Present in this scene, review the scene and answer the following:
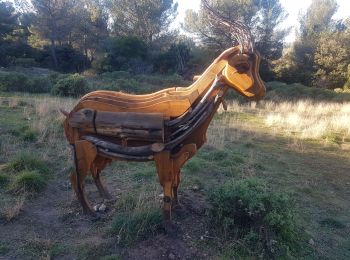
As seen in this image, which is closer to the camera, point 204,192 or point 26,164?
point 204,192

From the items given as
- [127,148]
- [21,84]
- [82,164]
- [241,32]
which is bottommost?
[82,164]

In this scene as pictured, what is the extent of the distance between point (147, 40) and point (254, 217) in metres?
39.3

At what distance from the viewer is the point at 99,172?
545 cm

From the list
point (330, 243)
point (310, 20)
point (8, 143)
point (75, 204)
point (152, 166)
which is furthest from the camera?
point (310, 20)

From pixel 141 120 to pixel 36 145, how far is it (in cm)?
484

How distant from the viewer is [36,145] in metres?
→ 8.19

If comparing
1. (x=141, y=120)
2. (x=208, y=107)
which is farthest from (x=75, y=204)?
(x=208, y=107)

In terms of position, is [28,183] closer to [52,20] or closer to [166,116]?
[166,116]

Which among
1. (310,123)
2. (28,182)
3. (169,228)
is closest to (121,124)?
(169,228)

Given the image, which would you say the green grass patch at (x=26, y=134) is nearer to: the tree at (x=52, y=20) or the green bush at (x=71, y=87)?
the green bush at (x=71, y=87)

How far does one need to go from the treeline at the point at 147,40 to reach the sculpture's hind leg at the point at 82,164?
89.2 feet

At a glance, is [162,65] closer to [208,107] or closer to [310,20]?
[310,20]

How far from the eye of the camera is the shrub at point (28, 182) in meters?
5.76

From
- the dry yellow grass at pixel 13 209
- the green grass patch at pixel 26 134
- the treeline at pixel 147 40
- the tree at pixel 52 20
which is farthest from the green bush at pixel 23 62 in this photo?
the dry yellow grass at pixel 13 209
